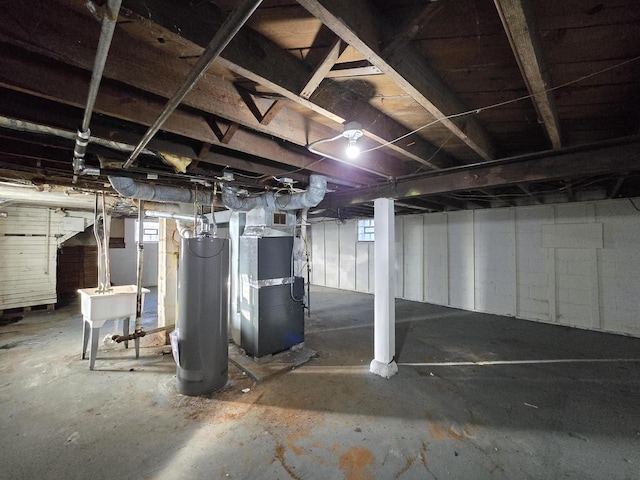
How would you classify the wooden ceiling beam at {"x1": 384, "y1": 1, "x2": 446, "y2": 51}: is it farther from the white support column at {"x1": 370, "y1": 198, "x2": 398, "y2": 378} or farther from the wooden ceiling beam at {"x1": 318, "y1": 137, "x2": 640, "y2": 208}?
the white support column at {"x1": 370, "y1": 198, "x2": 398, "y2": 378}

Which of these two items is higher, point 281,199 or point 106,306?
point 281,199

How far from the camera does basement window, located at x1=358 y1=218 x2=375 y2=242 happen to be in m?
7.29

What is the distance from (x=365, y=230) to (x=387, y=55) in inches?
259

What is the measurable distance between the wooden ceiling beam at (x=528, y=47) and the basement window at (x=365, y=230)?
590 centimetres

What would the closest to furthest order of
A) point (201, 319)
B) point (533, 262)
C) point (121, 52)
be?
1. point (121, 52)
2. point (201, 319)
3. point (533, 262)

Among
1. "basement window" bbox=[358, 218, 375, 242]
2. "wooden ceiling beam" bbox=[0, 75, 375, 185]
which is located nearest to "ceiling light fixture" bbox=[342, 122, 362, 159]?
"wooden ceiling beam" bbox=[0, 75, 375, 185]

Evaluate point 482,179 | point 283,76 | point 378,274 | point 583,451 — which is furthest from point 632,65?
point 583,451

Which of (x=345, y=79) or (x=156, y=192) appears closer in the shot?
(x=345, y=79)

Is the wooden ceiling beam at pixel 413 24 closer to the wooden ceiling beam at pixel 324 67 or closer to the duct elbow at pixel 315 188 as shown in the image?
the wooden ceiling beam at pixel 324 67

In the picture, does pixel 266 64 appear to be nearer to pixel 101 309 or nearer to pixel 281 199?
pixel 281 199

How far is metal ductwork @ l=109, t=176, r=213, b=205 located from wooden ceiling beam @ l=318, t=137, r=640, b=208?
1.98m

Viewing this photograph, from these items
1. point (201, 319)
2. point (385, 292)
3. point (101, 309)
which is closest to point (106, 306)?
point (101, 309)

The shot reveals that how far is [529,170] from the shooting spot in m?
1.98

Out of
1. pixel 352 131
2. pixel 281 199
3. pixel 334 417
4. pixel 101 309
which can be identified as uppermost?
pixel 352 131
